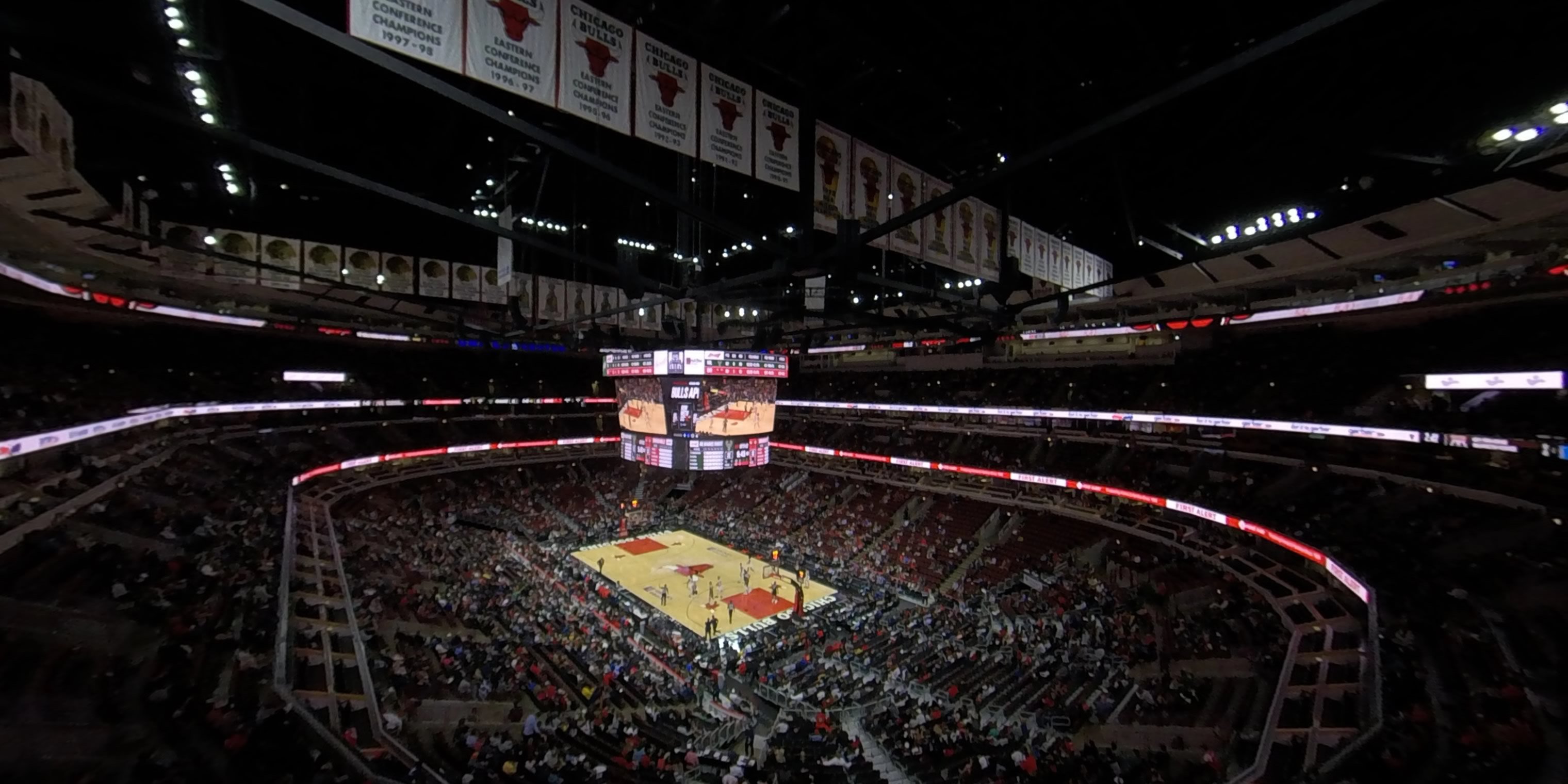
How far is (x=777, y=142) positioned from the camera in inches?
277

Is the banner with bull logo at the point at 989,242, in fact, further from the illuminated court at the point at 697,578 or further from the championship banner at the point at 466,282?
the championship banner at the point at 466,282

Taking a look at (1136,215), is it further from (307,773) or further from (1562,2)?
(307,773)

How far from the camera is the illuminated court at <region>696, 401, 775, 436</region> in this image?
16625 millimetres

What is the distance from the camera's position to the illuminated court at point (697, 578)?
20.2 meters

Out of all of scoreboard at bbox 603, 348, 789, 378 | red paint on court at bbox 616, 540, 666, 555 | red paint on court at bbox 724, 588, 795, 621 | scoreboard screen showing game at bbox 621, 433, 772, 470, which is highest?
Result: scoreboard at bbox 603, 348, 789, 378

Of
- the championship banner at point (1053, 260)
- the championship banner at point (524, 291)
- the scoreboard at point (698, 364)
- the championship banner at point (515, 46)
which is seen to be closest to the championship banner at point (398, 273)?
the championship banner at point (524, 291)

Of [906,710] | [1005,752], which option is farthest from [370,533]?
[1005,752]

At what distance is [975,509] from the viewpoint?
988 inches

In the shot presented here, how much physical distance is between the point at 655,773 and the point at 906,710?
208 inches

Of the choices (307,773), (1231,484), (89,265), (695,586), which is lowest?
(695,586)

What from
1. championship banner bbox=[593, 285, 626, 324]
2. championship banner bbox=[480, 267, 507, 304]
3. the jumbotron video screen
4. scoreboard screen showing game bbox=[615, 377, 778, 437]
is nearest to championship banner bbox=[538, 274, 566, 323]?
championship banner bbox=[593, 285, 626, 324]

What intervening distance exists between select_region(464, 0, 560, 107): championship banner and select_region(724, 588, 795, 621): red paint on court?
17594 mm

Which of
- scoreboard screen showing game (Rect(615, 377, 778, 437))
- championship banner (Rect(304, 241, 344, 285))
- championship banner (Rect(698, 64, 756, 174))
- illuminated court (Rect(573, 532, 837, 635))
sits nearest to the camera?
championship banner (Rect(698, 64, 756, 174))

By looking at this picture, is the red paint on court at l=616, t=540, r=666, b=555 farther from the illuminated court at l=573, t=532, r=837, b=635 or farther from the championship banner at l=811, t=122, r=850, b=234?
the championship banner at l=811, t=122, r=850, b=234
